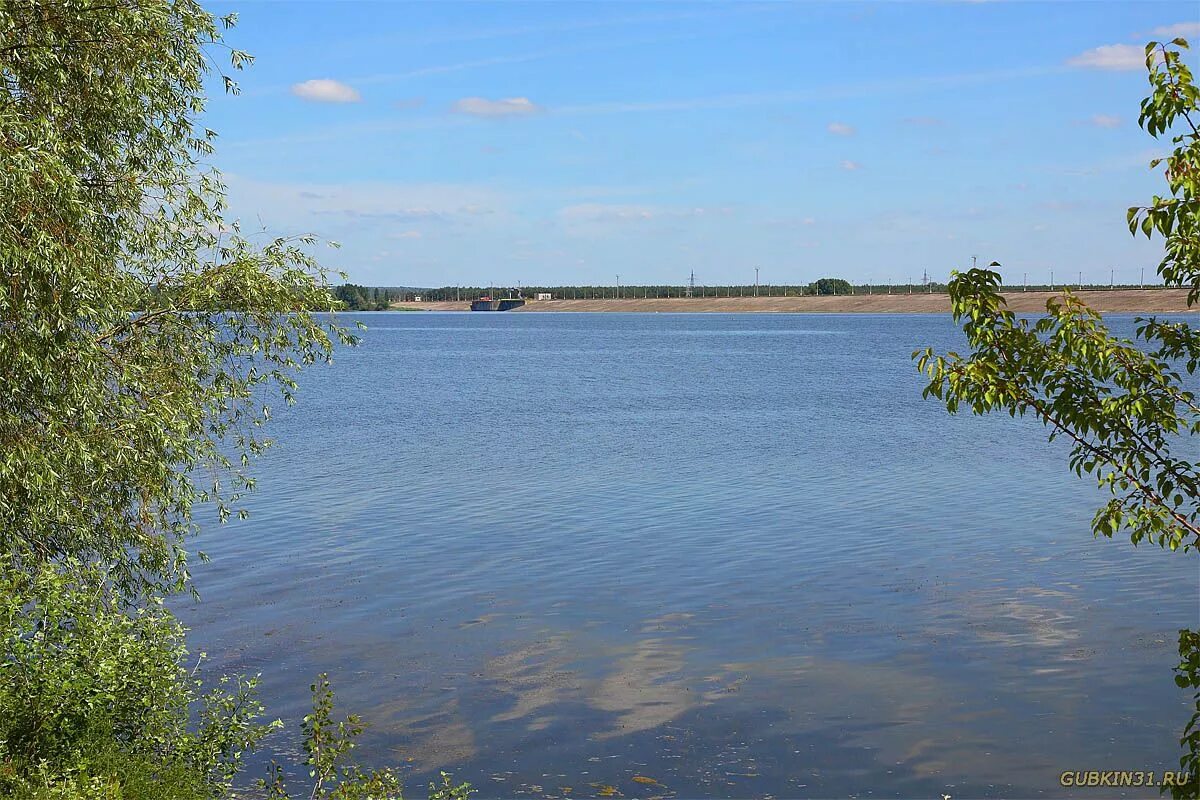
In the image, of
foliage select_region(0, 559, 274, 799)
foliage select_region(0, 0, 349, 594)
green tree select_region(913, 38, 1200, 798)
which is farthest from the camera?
foliage select_region(0, 0, 349, 594)

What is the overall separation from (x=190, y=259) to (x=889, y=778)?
38.1 feet

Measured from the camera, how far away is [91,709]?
1130 centimetres

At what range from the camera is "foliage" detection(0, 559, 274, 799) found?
11.2 meters

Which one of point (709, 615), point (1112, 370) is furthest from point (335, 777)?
point (709, 615)

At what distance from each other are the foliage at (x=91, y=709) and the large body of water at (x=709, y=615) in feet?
10.4

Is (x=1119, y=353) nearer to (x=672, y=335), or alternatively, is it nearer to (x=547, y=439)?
(x=547, y=439)

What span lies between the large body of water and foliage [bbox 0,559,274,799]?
3.16 metres

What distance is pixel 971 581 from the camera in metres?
23.4

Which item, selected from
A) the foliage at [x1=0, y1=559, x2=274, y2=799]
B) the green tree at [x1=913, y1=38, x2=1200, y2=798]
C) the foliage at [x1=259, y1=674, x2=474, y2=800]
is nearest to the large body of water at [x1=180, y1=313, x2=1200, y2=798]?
the foliage at [x1=259, y1=674, x2=474, y2=800]

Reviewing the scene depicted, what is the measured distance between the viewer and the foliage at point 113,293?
13352 millimetres

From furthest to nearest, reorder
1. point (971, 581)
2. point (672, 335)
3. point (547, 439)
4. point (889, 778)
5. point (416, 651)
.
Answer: point (672, 335), point (547, 439), point (971, 581), point (416, 651), point (889, 778)

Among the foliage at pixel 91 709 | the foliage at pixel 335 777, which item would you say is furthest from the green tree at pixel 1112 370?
the foliage at pixel 91 709

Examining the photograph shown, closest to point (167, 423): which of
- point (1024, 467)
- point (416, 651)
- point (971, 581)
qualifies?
point (416, 651)

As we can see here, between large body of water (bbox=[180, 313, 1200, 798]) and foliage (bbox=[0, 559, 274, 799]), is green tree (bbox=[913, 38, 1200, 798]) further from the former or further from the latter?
foliage (bbox=[0, 559, 274, 799])
